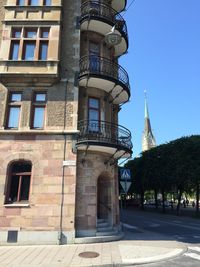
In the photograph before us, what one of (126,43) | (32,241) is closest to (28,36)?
(126,43)

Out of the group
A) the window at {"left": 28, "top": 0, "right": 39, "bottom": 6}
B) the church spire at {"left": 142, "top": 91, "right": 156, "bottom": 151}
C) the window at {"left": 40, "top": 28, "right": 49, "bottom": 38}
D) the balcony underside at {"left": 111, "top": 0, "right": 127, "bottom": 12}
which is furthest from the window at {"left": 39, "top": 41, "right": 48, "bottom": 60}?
the church spire at {"left": 142, "top": 91, "right": 156, "bottom": 151}

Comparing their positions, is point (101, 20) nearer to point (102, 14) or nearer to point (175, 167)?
point (102, 14)

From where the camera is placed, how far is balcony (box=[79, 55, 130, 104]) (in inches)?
640

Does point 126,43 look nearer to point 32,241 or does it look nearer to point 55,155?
point 55,155

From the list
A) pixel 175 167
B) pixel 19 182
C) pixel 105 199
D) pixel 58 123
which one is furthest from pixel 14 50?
pixel 175 167

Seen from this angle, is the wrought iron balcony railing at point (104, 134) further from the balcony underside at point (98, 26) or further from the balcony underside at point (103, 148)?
the balcony underside at point (98, 26)

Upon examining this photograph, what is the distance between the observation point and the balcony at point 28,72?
15.8 meters

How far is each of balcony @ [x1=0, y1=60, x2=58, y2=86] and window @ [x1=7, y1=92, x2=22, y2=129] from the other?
688 millimetres

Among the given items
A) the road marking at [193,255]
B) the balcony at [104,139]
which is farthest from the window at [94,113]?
the road marking at [193,255]

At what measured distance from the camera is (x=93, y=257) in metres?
11.1

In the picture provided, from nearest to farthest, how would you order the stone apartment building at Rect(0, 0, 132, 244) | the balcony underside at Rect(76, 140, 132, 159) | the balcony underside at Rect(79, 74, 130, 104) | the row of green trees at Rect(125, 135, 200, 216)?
the stone apartment building at Rect(0, 0, 132, 244) → the balcony underside at Rect(76, 140, 132, 159) → the balcony underside at Rect(79, 74, 130, 104) → the row of green trees at Rect(125, 135, 200, 216)

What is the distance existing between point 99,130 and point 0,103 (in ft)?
18.2

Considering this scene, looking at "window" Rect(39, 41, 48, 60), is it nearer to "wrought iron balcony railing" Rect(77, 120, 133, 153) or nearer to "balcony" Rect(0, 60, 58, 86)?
"balcony" Rect(0, 60, 58, 86)

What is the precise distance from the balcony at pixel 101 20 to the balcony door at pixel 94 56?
→ 89 cm
